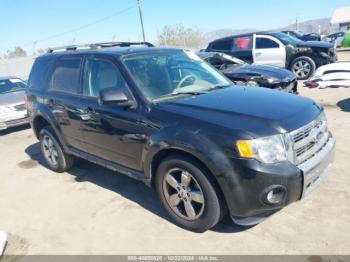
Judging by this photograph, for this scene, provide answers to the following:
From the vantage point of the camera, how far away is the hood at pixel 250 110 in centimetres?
299

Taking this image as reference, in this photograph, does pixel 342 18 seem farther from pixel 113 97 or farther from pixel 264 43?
pixel 113 97

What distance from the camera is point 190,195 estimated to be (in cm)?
334

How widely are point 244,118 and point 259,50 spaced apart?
973 cm

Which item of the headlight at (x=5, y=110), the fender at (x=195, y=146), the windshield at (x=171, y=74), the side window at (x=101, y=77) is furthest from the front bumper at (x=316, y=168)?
the headlight at (x=5, y=110)

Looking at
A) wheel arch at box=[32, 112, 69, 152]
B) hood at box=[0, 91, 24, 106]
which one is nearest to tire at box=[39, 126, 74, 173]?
wheel arch at box=[32, 112, 69, 152]

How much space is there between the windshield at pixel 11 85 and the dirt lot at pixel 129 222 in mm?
5599

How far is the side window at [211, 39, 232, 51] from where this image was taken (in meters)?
12.4

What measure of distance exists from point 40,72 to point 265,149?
4151 mm

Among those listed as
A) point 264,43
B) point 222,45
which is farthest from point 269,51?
point 222,45

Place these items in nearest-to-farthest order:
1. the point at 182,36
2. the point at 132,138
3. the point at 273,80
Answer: the point at 132,138
the point at 273,80
the point at 182,36

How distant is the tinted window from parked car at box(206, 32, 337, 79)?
26.5ft

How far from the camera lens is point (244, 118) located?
121 inches

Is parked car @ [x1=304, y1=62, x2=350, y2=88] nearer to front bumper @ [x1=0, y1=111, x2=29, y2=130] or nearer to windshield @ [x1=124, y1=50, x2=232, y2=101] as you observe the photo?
windshield @ [x1=124, y1=50, x2=232, y2=101]

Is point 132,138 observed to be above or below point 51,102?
below
